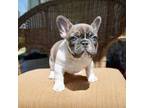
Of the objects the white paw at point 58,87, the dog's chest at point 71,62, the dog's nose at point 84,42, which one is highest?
the dog's nose at point 84,42

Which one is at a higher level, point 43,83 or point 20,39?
point 20,39

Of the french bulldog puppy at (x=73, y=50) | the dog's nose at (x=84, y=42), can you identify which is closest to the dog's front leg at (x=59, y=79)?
the french bulldog puppy at (x=73, y=50)

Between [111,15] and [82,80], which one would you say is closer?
[82,80]

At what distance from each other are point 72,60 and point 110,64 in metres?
0.22

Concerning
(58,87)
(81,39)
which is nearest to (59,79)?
(58,87)

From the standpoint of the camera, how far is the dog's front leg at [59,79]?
39.8 inches

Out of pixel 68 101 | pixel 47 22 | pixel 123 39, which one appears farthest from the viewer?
pixel 47 22

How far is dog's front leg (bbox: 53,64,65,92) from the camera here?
101 centimetres

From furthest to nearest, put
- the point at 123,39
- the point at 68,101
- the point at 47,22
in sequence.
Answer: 1. the point at 47,22
2. the point at 123,39
3. the point at 68,101

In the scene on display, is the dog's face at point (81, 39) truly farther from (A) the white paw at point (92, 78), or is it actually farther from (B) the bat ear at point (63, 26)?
(A) the white paw at point (92, 78)

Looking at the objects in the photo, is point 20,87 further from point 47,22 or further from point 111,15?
point 111,15
